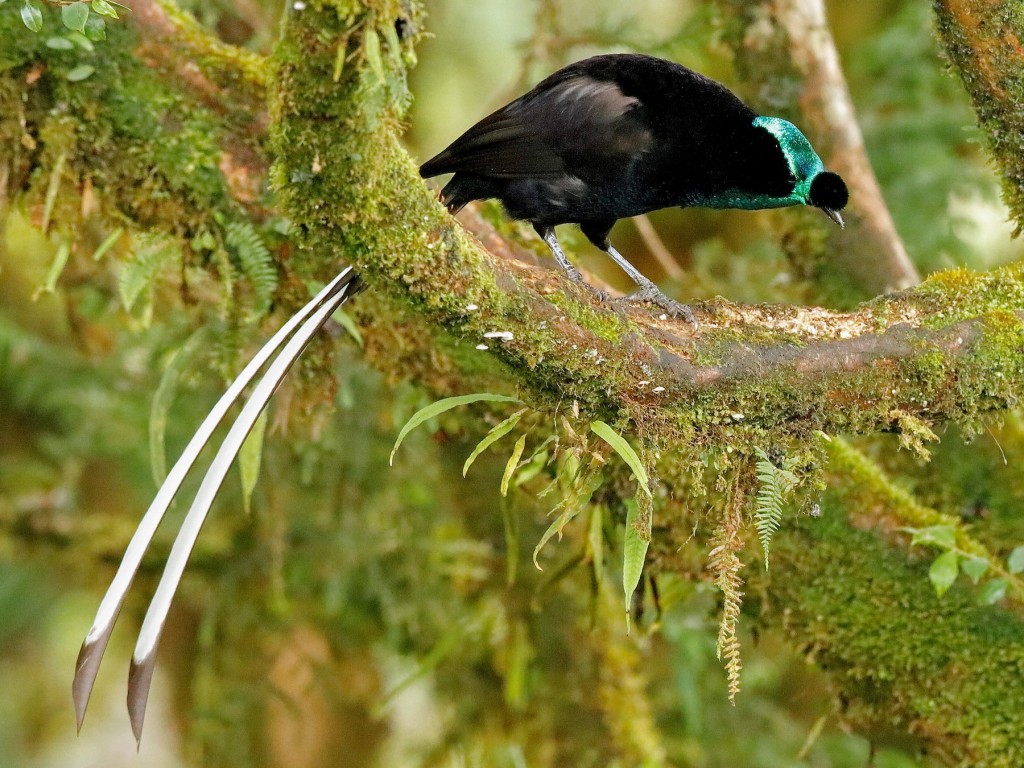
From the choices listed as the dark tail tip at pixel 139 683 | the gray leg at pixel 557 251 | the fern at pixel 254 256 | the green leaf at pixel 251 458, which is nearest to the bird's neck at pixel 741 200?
the gray leg at pixel 557 251

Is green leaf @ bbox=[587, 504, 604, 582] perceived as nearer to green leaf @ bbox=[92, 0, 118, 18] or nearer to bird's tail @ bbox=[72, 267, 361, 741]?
bird's tail @ bbox=[72, 267, 361, 741]

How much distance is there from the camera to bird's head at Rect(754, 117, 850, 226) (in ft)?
8.14

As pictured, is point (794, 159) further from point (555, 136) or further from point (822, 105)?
point (822, 105)

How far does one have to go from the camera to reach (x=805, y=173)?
8.20 ft

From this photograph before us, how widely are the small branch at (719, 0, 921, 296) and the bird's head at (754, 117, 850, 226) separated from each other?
25.4 inches

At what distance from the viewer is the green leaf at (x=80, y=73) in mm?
2402

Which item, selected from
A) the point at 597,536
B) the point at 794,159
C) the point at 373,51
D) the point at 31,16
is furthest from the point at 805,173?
the point at 31,16

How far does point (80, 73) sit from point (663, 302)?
1.39 m

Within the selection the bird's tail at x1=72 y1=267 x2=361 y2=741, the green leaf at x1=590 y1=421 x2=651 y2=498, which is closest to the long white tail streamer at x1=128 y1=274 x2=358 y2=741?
the bird's tail at x1=72 y1=267 x2=361 y2=741

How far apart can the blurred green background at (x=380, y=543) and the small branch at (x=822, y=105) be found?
6.9 inches

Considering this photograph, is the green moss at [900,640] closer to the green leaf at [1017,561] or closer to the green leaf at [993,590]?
the green leaf at [993,590]

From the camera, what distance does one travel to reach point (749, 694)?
399 centimetres

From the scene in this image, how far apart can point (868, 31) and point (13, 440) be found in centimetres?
427

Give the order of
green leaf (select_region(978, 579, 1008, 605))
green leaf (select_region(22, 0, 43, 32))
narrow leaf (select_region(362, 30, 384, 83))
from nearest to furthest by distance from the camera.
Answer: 1. narrow leaf (select_region(362, 30, 384, 83))
2. green leaf (select_region(22, 0, 43, 32))
3. green leaf (select_region(978, 579, 1008, 605))
